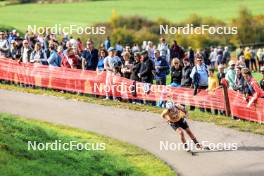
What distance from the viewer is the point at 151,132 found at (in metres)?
21.0

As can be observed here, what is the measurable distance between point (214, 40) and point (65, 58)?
30066 mm

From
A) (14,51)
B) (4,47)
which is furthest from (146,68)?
(4,47)

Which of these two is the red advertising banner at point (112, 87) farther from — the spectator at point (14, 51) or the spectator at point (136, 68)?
the spectator at point (14, 51)

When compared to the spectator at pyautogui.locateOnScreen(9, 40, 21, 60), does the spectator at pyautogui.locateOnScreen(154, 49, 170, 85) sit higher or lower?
lower

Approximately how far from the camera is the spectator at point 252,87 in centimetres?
2038

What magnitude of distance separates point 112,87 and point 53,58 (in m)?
3.06

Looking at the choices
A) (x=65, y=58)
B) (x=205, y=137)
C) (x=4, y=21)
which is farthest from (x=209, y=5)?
(x=205, y=137)

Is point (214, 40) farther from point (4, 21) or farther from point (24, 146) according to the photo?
point (24, 146)

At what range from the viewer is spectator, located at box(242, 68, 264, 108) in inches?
802

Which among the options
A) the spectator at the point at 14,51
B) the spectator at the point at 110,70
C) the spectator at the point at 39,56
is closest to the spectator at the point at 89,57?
the spectator at the point at 110,70

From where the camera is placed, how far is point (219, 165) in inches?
703

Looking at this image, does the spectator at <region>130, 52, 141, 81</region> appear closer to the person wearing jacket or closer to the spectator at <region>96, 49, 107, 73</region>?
the person wearing jacket

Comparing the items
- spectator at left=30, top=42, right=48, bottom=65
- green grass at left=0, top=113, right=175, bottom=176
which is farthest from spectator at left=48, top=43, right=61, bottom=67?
green grass at left=0, top=113, right=175, bottom=176

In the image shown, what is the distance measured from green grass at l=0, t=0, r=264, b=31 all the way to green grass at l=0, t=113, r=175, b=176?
45971mm
